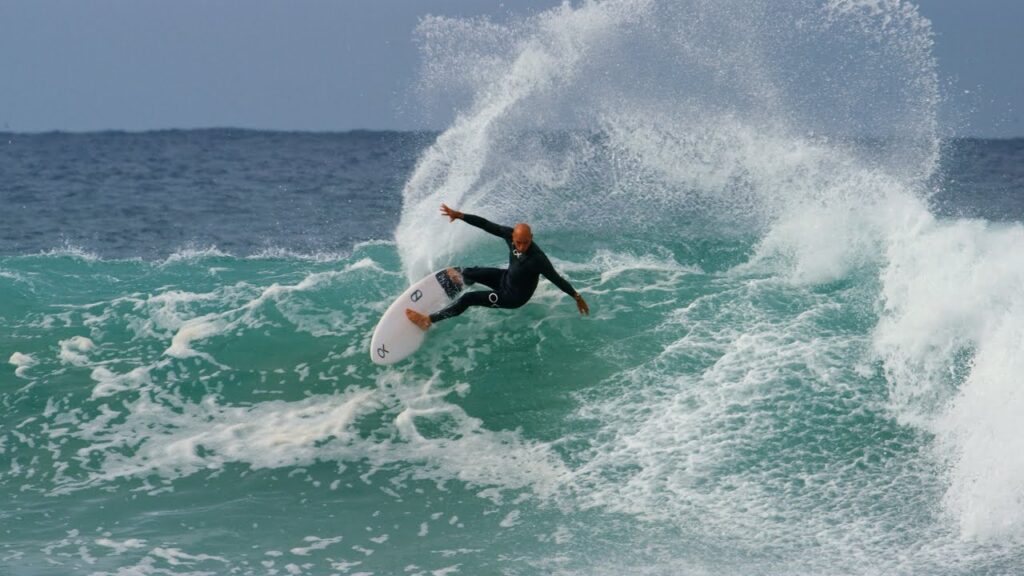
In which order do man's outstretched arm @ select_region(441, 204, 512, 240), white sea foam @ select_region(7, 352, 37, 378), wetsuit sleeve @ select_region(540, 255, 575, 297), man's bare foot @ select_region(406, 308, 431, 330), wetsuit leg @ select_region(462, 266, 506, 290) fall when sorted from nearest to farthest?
wetsuit sleeve @ select_region(540, 255, 575, 297) → man's outstretched arm @ select_region(441, 204, 512, 240) → man's bare foot @ select_region(406, 308, 431, 330) → wetsuit leg @ select_region(462, 266, 506, 290) → white sea foam @ select_region(7, 352, 37, 378)

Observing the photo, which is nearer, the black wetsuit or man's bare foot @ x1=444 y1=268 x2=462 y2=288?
the black wetsuit

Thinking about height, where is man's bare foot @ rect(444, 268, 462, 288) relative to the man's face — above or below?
below

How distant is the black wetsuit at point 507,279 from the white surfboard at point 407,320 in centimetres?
20

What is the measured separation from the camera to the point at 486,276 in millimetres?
11047

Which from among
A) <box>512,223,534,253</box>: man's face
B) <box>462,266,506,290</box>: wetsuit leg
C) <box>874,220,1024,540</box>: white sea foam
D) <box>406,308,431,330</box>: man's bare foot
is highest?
<box>512,223,534,253</box>: man's face

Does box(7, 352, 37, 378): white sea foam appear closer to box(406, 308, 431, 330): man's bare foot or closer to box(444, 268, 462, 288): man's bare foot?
box(406, 308, 431, 330): man's bare foot

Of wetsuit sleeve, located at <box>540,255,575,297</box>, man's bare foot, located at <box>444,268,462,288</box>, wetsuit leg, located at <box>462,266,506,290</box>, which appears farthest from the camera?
man's bare foot, located at <box>444,268,462,288</box>

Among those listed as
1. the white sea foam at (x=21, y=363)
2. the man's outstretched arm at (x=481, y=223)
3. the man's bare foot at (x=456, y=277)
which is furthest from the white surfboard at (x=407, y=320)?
the white sea foam at (x=21, y=363)

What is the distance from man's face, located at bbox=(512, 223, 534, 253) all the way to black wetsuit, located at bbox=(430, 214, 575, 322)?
9 cm

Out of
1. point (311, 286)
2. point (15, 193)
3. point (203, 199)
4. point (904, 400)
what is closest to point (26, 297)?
point (311, 286)

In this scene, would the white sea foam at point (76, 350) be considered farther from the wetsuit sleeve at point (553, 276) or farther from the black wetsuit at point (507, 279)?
the wetsuit sleeve at point (553, 276)

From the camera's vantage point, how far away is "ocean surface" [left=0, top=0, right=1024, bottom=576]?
8.10m

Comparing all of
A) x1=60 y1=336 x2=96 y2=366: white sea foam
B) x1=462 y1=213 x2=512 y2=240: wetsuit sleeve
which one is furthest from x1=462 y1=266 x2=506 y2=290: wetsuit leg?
x1=60 y1=336 x2=96 y2=366: white sea foam

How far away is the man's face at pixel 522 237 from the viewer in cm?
1034
